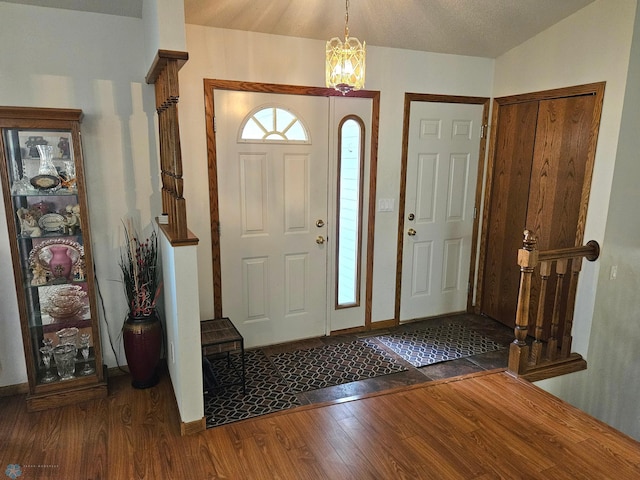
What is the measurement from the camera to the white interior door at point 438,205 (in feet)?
12.3

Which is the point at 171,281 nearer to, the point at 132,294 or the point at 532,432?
the point at 132,294

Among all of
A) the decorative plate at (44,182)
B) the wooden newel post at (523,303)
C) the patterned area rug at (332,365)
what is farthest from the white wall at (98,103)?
the wooden newel post at (523,303)

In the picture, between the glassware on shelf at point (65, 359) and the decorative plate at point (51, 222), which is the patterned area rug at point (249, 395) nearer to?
the glassware on shelf at point (65, 359)

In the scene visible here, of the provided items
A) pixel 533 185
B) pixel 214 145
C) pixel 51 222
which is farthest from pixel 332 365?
pixel 533 185

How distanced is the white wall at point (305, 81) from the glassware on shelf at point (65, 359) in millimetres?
869

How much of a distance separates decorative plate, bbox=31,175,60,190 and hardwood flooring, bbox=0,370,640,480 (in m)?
1.31

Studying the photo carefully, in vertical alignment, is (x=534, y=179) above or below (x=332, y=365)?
above

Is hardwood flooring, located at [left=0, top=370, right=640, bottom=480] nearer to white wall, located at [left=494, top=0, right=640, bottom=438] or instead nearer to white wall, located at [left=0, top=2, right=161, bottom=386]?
white wall, located at [left=0, top=2, right=161, bottom=386]

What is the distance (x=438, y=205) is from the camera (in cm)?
389

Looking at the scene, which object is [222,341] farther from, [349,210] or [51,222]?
[349,210]

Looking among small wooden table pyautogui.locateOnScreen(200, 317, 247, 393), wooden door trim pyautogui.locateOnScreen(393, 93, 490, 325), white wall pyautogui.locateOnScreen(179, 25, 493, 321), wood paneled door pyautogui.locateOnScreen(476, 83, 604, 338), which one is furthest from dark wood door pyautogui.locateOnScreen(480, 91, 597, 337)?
small wooden table pyautogui.locateOnScreen(200, 317, 247, 393)

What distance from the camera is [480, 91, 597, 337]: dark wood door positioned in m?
3.17

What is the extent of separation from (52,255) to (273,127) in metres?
1.67

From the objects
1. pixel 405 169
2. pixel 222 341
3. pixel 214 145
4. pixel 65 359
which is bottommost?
pixel 65 359
